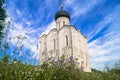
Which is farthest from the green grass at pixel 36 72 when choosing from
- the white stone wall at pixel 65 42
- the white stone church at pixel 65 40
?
the white stone wall at pixel 65 42

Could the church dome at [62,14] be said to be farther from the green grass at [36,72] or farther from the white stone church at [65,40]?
the green grass at [36,72]

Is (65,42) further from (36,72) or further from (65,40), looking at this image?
(36,72)

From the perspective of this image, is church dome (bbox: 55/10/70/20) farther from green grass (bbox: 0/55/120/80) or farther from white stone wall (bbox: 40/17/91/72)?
green grass (bbox: 0/55/120/80)

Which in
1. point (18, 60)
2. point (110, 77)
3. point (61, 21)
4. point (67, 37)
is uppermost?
point (61, 21)

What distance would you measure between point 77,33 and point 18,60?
132ft

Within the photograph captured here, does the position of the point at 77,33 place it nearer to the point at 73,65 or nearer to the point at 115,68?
the point at 115,68

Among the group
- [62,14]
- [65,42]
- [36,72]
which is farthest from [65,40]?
[36,72]

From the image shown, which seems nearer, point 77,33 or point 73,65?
point 73,65

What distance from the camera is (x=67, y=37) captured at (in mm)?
42562

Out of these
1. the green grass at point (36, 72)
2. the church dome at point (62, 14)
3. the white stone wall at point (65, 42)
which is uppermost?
the church dome at point (62, 14)

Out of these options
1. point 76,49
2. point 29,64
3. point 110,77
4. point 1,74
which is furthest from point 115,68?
point 76,49

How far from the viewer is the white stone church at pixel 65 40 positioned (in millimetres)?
41438

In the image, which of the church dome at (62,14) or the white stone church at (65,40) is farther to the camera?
the church dome at (62,14)

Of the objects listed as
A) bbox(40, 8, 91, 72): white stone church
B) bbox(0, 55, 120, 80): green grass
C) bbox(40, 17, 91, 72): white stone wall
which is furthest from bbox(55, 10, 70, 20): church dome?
bbox(0, 55, 120, 80): green grass
